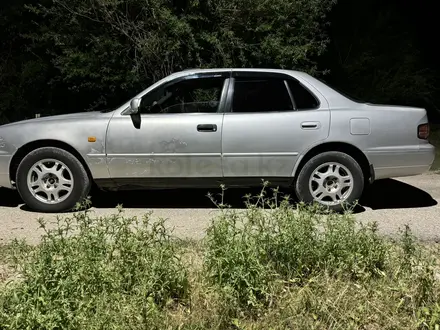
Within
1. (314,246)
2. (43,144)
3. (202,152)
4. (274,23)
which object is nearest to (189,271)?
(314,246)

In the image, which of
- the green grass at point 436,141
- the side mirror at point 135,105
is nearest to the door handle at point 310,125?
the side mirror at point 135,105

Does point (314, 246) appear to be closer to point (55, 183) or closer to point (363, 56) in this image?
point (55, 183)

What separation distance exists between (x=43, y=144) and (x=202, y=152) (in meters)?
1.79

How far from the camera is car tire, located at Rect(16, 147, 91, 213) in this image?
5.56m

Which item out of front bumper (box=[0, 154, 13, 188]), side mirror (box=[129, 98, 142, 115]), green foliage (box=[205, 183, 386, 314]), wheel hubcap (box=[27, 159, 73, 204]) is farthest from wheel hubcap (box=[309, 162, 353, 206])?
front bumper (box=[0, 154, 13, 188])

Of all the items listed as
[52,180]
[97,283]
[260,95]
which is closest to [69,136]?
[52,180]

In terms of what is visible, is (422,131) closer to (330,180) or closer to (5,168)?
(330,180)

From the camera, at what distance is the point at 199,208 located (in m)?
5.98

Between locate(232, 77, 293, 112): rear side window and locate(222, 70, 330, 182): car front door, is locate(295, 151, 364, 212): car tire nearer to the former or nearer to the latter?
locate(222, 70, 330, 182): car front door

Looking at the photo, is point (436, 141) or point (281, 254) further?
point (436, 141)

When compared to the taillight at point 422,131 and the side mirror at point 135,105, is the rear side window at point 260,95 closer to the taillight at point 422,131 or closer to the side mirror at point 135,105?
the side mirror at point 135,105

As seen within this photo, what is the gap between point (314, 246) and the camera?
3.45 metres

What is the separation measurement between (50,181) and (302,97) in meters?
2.97

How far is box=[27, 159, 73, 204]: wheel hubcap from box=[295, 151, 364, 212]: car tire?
256 cm
